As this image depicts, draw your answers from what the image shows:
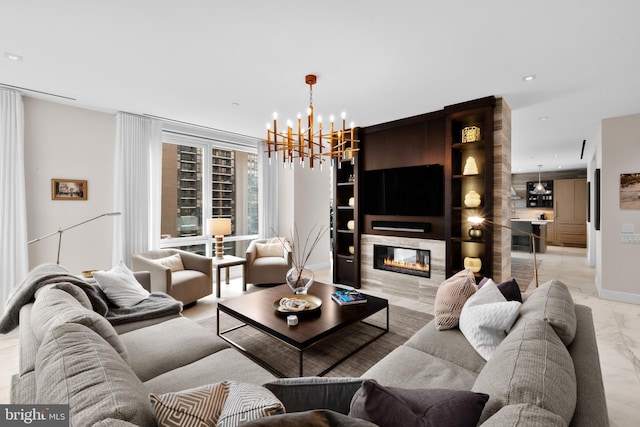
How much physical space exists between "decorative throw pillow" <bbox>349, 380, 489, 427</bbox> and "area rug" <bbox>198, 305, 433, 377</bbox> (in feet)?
5.25

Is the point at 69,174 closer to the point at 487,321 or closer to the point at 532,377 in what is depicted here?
the point at 487,321

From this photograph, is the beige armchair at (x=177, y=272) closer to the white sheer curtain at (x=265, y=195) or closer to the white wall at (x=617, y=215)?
the white sheer curtain at (x=265, y=195)

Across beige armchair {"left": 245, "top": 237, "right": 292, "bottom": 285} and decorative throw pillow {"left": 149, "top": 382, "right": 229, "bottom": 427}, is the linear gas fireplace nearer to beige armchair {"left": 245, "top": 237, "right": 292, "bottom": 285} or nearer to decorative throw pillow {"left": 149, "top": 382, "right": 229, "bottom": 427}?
beige armchair {"left": 245, "top": 237, "right": 292, "bottom": 285}

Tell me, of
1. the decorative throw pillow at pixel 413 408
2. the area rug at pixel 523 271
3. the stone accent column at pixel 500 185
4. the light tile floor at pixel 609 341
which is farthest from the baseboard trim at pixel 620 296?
the decorative throw pillow at pixel 413 408

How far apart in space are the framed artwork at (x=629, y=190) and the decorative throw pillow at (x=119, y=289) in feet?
19.6

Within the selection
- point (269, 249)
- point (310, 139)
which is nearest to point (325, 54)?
point (310, 139)

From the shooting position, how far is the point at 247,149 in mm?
5609

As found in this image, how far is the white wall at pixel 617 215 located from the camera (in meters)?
3.98

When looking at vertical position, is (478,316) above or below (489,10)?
below

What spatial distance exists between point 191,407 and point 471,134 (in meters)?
4.02

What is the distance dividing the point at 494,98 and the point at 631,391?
294cm

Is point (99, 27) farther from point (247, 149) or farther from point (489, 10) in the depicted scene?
point (247, 149)

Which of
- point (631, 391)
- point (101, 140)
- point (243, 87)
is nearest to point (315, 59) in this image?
point (243, 87)

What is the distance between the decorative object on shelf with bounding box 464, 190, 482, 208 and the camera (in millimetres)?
3725
